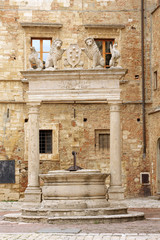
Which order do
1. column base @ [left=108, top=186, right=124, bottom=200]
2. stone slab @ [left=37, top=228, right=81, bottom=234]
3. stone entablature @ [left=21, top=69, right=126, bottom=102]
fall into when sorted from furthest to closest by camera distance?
stone entablature @ [left=21, top=69, right=126, bottom=102] → column base @ [left=108, top=186, right=124, bottom=200] → stone slab @ [left=37, top=228, right=81, bottom=234]

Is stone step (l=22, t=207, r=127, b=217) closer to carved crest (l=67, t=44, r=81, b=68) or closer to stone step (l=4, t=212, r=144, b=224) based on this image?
stone step (l=4, t=212, r=144, b=224)

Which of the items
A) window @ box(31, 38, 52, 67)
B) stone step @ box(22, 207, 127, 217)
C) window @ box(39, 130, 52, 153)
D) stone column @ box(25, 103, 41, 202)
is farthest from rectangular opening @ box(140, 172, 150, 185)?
stone step @ box(22, 207, 127, 217)

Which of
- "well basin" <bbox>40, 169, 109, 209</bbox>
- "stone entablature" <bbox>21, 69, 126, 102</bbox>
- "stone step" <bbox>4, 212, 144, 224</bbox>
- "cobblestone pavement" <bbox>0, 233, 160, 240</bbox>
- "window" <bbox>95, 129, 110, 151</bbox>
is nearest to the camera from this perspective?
"cobblestone pavement" <bbox>0, 233, 160, 240</bbox>

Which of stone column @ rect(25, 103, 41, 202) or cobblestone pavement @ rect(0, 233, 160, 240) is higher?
stone column @ rect(25, 103, 41, 202)

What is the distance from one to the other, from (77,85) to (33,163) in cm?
234

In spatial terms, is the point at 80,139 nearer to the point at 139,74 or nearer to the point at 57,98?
the point at 139,74

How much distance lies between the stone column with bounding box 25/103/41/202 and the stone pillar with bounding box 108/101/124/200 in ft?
6.30

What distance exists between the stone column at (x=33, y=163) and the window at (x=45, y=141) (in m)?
6.80

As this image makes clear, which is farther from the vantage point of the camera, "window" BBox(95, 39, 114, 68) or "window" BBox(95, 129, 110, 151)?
"window" BBox(95, 39, 114, 68)

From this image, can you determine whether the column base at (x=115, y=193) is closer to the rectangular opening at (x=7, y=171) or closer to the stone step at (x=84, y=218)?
the stone step at (x=84, y=218)

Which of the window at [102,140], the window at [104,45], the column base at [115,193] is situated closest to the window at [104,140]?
the window at [102,140]

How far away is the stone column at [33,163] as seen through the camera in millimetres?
14203

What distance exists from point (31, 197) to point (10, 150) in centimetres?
712

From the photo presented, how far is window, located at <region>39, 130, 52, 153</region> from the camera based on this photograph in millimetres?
21286
